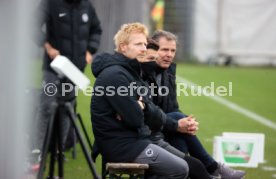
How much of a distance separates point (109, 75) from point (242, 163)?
2697mm

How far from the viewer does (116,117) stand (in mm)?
5570

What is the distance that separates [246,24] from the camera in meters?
26.3

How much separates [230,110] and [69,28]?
20.2 feet

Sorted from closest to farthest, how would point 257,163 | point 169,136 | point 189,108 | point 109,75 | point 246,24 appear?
point 109,75 < point 169,136 < point 257,163 < point 189,108 < point 246,24

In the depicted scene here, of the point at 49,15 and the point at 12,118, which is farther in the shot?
the point at 49,15

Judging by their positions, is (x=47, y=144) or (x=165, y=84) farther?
(x=165, y=84)

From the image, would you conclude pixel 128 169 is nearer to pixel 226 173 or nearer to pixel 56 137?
pixel 56 137

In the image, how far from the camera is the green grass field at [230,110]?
308 inches

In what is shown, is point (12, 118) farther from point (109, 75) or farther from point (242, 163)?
point (242, 163)

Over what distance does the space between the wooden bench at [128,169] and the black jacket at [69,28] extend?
244 centimetres

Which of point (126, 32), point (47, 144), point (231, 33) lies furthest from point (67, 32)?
point (231, 33)

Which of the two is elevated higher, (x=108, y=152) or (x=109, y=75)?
(x=109, y=75)

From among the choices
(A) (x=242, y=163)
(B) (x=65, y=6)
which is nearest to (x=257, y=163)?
(A) (x=242, y=163)

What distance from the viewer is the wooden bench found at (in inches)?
213
